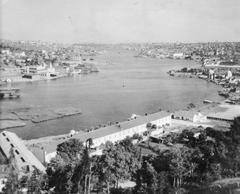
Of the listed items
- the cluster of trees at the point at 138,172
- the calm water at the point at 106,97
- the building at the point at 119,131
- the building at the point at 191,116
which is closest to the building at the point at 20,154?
the building at the point at 119,131

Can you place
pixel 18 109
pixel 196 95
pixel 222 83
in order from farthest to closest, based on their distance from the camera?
1. pixel 222 83
2. pixel 196 95
3. pixel 18 109

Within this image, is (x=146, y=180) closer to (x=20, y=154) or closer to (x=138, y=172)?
(x=138, y=172)

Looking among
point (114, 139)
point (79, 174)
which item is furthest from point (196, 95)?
point (79, 174)

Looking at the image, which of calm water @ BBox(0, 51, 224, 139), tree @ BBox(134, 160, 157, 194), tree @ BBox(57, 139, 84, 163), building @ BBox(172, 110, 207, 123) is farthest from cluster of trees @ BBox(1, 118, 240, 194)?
calm water @ BBox(0, 51, 224, 139)

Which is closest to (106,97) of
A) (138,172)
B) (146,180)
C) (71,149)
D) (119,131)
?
(119,131)

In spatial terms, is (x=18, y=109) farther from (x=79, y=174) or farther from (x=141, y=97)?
(x=79, y=174)

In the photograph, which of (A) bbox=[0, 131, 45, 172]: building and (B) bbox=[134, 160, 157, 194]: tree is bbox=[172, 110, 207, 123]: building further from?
(B) bbox=[134, 160, 157, 194]: tree
